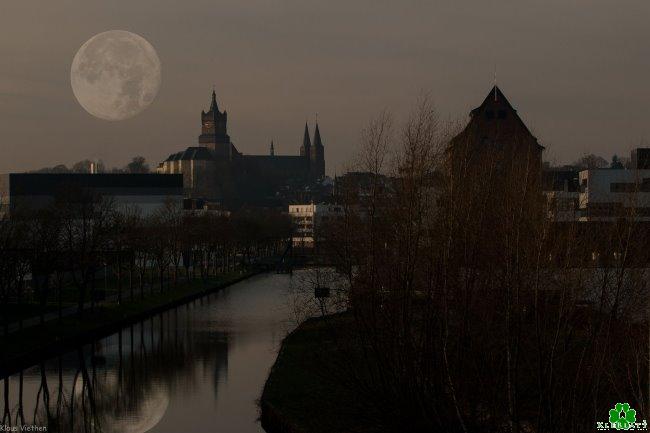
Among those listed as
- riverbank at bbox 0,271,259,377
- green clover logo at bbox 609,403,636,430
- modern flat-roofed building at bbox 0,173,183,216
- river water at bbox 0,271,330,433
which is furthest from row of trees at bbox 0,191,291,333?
green clover logo at bbox 609,403,636,430

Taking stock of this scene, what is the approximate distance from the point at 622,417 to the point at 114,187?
119124 mm

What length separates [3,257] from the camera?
1913 inches

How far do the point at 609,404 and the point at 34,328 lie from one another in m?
32.6

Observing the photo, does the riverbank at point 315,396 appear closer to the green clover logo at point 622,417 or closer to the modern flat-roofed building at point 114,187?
the green clover logo at point 622,417

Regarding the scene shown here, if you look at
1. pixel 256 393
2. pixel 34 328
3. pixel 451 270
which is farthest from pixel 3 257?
pixel 451 270

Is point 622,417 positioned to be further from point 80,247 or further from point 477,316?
point 80,247

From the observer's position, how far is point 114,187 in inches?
5394

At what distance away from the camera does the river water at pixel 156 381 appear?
1356 inches

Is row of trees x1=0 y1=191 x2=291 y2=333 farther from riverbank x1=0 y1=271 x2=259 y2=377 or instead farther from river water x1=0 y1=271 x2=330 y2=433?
river water x1=0 y1=271 x2=330 y2=433

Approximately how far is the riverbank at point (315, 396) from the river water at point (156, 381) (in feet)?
3.79

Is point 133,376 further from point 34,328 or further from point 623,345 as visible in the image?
point 623,345

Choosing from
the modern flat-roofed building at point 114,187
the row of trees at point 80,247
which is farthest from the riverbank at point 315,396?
the modern flat-roofed building at point 114,187

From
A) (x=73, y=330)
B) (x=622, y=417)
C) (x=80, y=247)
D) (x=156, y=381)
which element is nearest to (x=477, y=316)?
(x=622, y=417)

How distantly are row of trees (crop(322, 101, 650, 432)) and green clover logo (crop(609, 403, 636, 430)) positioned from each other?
31 cm
